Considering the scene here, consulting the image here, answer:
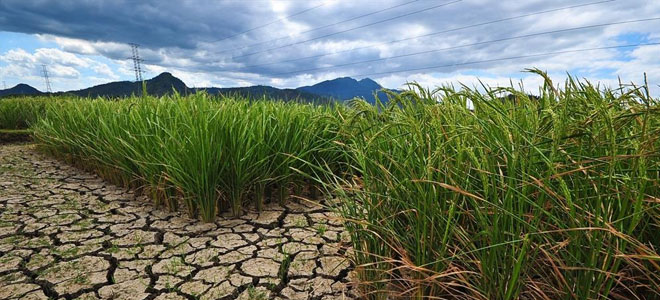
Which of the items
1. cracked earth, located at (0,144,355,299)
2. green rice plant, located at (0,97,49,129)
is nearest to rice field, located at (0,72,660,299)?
cracked earth, located at (0,144,355,299)

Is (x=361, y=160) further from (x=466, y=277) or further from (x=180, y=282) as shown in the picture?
(x=180, y=282)

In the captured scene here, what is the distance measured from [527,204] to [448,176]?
13.3 inches

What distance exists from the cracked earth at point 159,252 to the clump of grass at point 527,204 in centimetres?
46

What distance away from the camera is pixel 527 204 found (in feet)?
4.39

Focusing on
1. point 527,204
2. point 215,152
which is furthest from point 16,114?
point 527,204

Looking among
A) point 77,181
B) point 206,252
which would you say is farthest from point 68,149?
point 206,252

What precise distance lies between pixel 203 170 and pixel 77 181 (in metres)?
2.22

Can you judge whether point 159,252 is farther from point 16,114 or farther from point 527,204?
point 16,114

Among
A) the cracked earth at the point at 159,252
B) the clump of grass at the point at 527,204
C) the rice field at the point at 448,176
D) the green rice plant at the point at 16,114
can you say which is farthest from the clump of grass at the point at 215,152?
the green rice plant at the point at 16,114

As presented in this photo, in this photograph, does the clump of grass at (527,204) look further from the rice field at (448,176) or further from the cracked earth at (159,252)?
the cracked earth at (159,252)

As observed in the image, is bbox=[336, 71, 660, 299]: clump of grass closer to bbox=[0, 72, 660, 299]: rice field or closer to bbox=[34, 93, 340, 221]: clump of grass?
bbox=[0, 72, 660, 299]: rice field

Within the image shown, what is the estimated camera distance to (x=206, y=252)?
210 centimetres

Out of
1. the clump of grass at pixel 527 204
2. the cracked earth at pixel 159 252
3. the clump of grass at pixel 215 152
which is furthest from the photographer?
the clump of grass at pixel 215 152

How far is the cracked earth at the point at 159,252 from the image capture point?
1.74m
